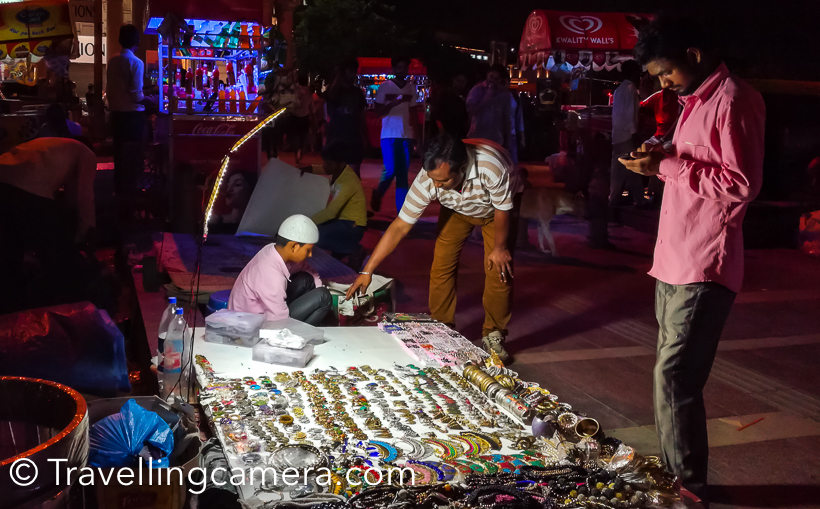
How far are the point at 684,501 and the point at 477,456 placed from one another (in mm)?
726

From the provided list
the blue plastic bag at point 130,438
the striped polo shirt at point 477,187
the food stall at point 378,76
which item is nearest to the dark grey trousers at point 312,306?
the striped polo shirt at point 477,187

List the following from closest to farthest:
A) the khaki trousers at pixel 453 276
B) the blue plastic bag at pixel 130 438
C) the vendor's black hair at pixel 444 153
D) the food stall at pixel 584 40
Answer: the blue plastic bag at pixel 130 438 < the vendor's black hair at pixel 444 153 < the khaki trousers at pixel 453 276 < the food stall at pixel 584 40


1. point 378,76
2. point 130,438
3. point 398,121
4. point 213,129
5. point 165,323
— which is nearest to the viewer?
point 130,438

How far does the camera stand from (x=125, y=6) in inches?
1069

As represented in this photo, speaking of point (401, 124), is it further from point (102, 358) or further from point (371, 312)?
point (102, 358)

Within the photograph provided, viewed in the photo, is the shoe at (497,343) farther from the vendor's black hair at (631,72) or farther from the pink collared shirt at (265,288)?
the vendor's black hair at (631,72)

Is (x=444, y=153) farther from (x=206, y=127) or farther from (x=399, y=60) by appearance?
(x=399, y=60)

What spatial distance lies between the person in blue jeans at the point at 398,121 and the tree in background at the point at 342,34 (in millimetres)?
24358

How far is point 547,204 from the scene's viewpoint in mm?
7910

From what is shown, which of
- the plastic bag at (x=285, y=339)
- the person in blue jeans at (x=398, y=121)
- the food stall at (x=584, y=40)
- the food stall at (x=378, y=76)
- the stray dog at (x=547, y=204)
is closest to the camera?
the plastic bag at (x=285, y=339)

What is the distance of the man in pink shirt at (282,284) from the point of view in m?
4.04

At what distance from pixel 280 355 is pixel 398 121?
5594 millimetres

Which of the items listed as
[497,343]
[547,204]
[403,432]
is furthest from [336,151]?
[403,432]

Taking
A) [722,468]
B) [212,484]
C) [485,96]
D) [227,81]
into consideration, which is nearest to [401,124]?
[485,96]
